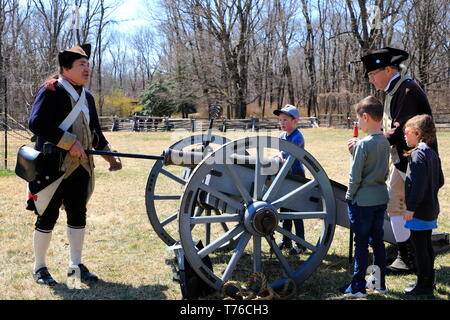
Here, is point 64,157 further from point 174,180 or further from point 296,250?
point 296,250

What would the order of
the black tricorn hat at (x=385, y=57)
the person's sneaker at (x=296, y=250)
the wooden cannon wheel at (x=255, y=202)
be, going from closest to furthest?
the wooden cannon wheel at (x=255, y=202)
the black tricorn hat at (x=385, y=57)
the person's sneaker at (x=296, y=250)

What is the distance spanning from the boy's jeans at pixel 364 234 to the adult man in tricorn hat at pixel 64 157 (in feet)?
6.61

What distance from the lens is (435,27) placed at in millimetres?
26406

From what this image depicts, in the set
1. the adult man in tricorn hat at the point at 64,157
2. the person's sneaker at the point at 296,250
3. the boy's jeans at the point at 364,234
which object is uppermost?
the adult man in tricorn hat at the point at 64,157

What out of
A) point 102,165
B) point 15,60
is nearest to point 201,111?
point 15,60

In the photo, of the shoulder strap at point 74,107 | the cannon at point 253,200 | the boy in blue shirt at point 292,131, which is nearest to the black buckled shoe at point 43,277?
the cannon at point 253,200

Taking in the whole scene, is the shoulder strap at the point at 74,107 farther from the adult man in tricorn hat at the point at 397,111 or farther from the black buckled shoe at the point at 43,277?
the adult man in tricorn hat at the point at 397,111

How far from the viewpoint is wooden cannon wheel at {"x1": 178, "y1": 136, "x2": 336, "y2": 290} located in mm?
3207

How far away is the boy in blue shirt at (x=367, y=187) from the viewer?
3242 mm

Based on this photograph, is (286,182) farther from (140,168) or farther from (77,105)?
(140,168)

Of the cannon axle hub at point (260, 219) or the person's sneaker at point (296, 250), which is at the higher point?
the cannon axle hub at point (260, 219)

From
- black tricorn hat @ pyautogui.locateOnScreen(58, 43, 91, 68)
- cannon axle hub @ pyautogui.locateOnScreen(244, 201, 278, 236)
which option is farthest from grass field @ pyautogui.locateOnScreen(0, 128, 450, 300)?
black tricorn hat @ pyautogui.locateOnScreen(58, 43, 91, 68)

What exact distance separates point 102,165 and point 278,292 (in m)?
9.36

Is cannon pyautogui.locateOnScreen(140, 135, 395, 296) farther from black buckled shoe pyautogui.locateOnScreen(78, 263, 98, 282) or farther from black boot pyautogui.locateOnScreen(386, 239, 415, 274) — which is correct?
black buckled shoe pyautogui.locateOnScreen(78, 263, 98, 282)
